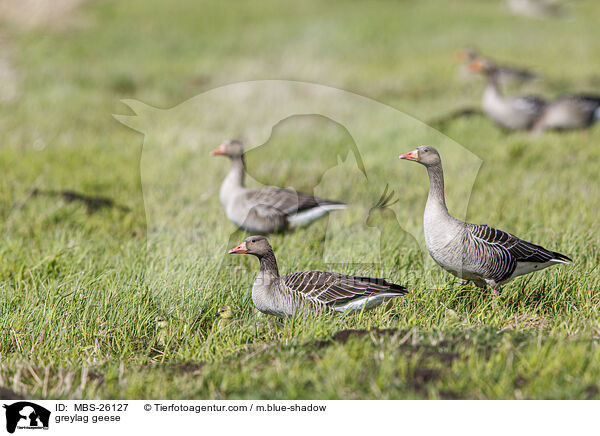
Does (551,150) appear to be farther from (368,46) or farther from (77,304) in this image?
(368,46)

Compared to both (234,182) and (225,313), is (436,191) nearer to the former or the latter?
(225,313)

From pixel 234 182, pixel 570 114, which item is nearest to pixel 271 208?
pixel 234 182

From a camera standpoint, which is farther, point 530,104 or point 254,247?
point 530,104

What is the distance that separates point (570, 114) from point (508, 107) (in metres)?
1.01

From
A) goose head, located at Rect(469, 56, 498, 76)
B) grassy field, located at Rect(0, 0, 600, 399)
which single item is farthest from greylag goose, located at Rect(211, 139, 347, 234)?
goose head, located at Rect(469, 56, 498, 76)

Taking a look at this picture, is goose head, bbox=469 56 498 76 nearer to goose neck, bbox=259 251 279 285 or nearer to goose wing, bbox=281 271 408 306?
goose wing, bbox=281 271 408 306

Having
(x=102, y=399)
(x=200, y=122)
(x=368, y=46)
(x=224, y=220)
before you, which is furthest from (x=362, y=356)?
(x=368, y=46)

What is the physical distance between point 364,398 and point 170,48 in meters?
16.2

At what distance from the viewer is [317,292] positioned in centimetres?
450

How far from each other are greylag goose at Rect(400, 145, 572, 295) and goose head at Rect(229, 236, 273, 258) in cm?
124

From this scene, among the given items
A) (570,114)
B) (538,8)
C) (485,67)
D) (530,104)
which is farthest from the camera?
(538,8)

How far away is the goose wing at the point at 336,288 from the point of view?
446 cm

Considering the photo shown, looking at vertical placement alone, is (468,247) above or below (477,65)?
below

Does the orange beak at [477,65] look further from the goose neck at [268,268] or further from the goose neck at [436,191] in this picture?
the goose neck at [268,268]
